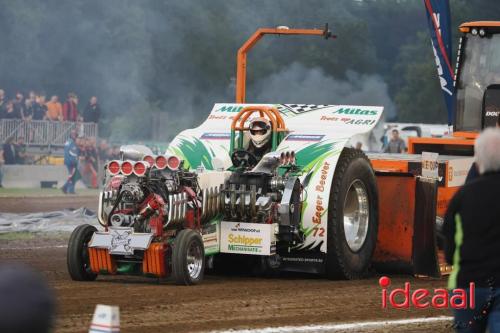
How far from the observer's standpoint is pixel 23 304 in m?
2.48

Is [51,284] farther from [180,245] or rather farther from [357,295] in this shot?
[357,295]

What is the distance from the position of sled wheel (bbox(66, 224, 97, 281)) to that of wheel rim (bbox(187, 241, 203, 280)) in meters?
0.88

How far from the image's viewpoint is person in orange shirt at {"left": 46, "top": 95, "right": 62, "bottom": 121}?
784 inches

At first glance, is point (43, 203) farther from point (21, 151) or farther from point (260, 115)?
point (260, 115)

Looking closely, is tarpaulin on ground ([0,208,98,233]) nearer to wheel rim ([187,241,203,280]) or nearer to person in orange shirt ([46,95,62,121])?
person in orange shirt ([46,95,62,121])

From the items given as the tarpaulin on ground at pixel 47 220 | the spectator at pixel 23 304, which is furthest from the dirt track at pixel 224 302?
the tarpaulin on ground at pixel 47 220

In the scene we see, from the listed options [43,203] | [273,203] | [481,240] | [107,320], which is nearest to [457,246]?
[481,240]

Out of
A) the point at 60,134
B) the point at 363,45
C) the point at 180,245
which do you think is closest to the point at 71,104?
the point at 60,134

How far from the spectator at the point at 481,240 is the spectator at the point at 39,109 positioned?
15.8 meters

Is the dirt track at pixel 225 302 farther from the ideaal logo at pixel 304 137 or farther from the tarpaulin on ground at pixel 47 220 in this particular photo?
the tarpaulin on ground at pixel 47 220

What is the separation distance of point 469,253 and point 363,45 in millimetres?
A: 20968

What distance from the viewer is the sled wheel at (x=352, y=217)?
31.9 feet

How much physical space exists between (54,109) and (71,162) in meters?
1.25

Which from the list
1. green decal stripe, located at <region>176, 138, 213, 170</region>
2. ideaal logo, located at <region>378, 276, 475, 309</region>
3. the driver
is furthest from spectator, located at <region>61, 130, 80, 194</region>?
ideaal logo, located at <region>378, 276, 475, 309</region>
